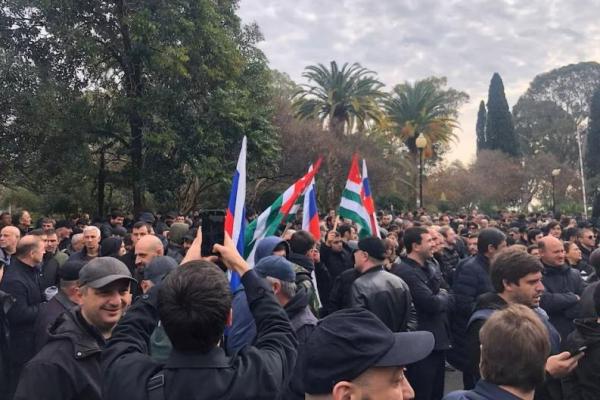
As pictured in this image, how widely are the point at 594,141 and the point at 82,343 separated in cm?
5590

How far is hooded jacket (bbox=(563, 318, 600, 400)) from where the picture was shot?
123 inches

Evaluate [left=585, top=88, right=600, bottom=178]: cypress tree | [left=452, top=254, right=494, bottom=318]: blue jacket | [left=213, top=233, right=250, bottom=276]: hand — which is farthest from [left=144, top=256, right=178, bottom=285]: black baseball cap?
[left=585, top=88, right=600, bottom=178]: cypress tree

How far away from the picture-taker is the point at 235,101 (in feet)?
63.7

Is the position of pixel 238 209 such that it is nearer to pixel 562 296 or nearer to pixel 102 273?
pixel 102 273

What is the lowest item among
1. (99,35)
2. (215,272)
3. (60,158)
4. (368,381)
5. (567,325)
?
(567,325)

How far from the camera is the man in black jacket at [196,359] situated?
6.74ft

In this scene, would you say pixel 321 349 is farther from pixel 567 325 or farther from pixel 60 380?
pixel 567 325

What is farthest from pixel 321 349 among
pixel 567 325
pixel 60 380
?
pixel 567 325

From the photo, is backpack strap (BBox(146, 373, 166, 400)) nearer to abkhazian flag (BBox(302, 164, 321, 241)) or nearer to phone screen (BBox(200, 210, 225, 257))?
phone screen (BBox(200, 210, 225, 257))

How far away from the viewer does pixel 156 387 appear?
208 centimetres

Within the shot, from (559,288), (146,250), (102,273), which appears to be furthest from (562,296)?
(102,273)

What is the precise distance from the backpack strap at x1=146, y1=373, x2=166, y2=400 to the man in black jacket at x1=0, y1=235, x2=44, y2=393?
3.24 m

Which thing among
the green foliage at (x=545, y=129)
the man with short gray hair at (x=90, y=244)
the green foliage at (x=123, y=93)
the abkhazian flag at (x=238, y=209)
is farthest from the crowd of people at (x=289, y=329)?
the green foliage at (x=545, y=129)

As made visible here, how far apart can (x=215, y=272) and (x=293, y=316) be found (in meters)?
1.43
